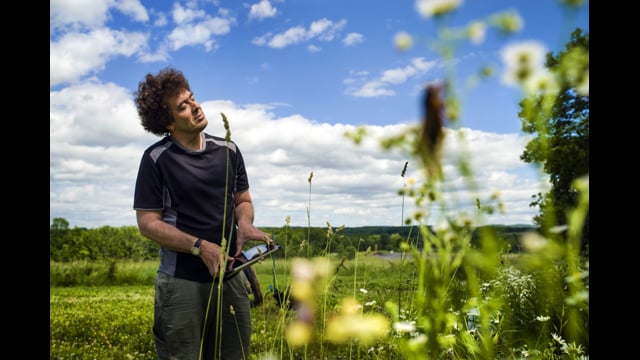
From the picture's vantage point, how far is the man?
237 cm

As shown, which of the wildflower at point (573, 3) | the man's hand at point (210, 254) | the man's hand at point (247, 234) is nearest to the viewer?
the wildflower at point (573, 3)

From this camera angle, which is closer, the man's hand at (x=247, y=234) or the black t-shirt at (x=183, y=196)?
the black t-shirt at (x=183, y=196)

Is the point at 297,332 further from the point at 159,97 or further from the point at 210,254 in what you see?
the point at 159,97

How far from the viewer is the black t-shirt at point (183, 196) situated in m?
2.38

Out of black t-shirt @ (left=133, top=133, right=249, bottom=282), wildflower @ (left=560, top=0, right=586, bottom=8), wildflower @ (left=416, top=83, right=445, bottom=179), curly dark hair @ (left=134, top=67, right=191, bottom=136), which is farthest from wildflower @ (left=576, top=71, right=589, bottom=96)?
curly dark hair @ (left=134, top=67, right=191, bottom=136)

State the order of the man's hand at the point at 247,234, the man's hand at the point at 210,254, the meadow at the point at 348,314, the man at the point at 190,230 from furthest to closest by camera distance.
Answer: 1. the man's hand at the point at 247,234
2. the man at the point at 190,230
3. the man's hand at the point at 210,254
4. the meadow at the point at 348,314

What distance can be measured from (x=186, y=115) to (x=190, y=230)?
0.56m

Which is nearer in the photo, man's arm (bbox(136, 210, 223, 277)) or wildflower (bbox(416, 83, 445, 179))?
wildflower (bbox(416, 83, 445, 179))

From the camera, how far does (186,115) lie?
8.36 ft

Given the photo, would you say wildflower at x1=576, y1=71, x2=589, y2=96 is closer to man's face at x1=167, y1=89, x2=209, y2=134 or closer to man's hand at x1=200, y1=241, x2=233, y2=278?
man's hand at x1=200, y1=241, x2=233, y2=278

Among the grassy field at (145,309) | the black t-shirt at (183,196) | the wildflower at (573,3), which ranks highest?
the wildflower at (573,3)

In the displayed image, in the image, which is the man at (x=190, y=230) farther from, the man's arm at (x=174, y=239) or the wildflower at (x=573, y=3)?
the wildflower at (x=573, y=3)

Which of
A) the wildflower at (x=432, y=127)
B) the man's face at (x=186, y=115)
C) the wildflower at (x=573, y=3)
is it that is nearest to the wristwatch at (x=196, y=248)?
the man's face at (x=186, y=115)
